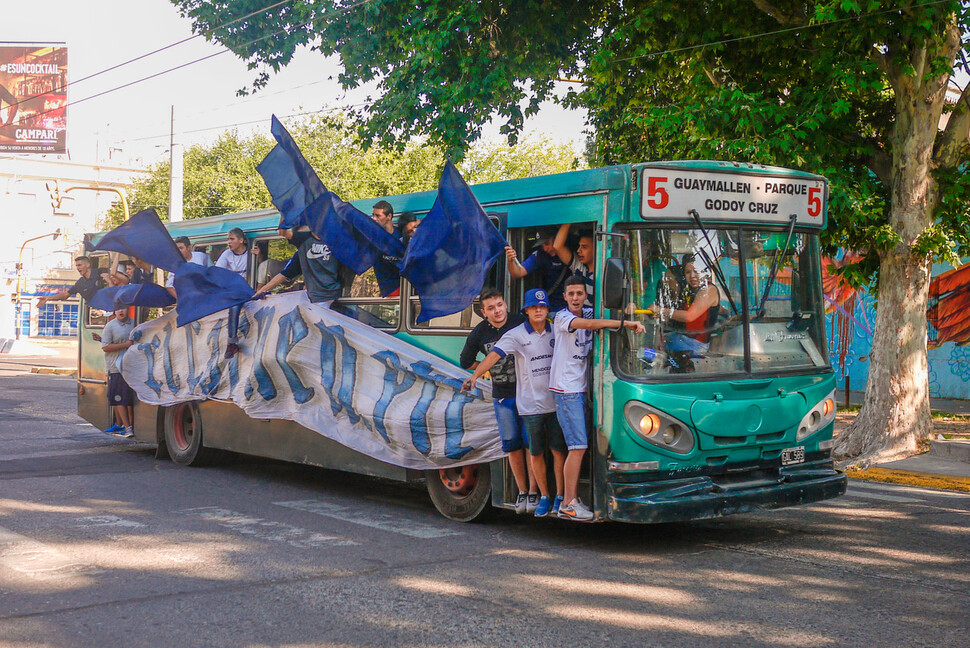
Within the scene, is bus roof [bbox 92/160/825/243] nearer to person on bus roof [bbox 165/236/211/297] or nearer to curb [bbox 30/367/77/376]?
person on bus roof [bbox 165/236/211/297]

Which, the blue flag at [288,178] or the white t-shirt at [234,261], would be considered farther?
the white t-shirt at [234,261]

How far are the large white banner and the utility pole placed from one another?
18924mm

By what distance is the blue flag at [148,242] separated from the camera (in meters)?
10.7

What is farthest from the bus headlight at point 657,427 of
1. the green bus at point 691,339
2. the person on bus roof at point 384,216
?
the person on bus roof at point 384,216

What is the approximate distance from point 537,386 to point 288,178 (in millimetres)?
3294

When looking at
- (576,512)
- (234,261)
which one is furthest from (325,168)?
(576,512)

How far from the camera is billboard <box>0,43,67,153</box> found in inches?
1868

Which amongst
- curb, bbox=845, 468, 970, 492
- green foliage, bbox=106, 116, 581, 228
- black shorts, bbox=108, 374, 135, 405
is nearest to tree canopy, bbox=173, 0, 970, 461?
curb, bbox=845, 468, 970, 492

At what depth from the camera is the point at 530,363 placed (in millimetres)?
7547

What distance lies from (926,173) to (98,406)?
34.1 feet

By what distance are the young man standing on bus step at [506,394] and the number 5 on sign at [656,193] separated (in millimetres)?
1349

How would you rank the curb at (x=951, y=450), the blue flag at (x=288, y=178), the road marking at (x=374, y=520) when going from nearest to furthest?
the road marking at (x=374, y=520)
the blue flag at (x=288, y=178)
the curb at (x=951, y=450)

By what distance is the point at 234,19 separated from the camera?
17.8 metres

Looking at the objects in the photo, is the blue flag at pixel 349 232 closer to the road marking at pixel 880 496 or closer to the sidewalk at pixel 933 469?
the road marking at pixel 880 496
